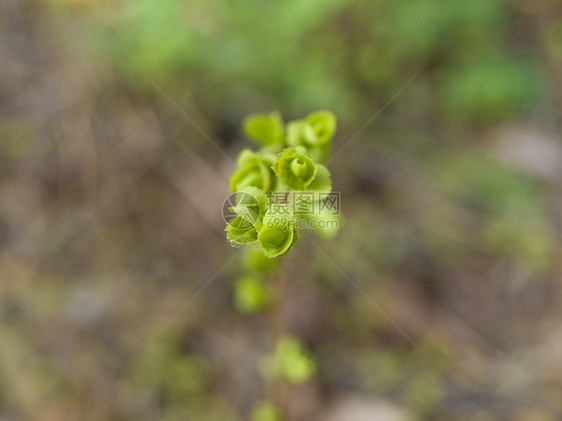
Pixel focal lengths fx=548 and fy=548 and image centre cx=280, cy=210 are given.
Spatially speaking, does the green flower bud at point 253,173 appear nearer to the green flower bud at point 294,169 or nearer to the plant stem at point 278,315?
the green flower bud at point 294,169

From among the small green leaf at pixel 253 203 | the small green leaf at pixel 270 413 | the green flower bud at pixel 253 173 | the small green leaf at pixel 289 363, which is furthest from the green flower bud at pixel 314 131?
the small green leaf at pixel 270 413

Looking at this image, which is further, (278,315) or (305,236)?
(305,236)

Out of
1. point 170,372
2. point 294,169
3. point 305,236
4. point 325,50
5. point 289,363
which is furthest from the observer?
point 325,50

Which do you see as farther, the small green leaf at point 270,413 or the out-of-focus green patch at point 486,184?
the out-of-focus green patch at point 486,184

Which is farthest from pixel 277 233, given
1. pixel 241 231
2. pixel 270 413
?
pixel 270 413

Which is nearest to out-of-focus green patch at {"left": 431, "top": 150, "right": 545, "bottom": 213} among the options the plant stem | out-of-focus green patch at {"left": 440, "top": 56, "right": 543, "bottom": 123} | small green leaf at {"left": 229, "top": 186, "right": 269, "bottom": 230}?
out-of-focus green patch at {"left": 440, "top": 56, "right": 543, "bottom": 123}

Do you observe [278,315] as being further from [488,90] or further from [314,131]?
[488,90]

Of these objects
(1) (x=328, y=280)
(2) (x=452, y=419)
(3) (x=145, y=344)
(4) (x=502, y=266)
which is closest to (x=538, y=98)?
(4) (x=502, y=266)
